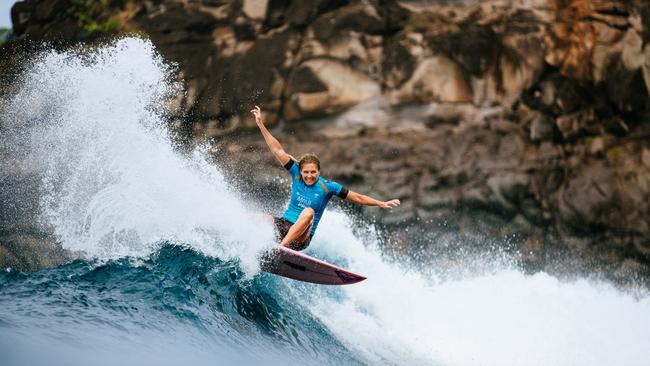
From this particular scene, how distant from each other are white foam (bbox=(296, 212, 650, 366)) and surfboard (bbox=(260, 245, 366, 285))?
2.03ft

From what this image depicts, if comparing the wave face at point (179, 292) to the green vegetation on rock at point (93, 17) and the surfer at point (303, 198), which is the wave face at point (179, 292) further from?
the green vegetation on rock at point (93, 17)

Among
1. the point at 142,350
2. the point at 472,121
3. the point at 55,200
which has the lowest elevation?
the point at 142,350

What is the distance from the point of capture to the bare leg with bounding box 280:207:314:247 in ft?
22.5

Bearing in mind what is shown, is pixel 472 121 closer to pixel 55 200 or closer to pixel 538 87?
pixel 538 87

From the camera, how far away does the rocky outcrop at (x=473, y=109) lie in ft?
47.0

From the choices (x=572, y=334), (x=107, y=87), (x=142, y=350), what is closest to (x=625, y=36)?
(x=572, y=334)

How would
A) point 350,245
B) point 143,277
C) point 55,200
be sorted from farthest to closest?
point 55,200, point 350,245, point 143,277

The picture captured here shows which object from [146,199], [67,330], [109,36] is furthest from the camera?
[109,36]

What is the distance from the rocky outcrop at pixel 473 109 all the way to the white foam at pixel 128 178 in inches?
235

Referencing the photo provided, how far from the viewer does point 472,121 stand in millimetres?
14555

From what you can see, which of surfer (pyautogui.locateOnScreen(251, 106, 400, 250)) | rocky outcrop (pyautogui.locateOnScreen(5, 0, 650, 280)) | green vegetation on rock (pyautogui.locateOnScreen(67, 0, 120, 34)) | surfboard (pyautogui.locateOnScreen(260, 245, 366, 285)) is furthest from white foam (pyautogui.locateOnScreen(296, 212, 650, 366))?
Result: green vegetation on rock (pyautogui.locateOnScreen(67, 0, 120, 34))

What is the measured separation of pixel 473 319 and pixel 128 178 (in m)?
4.86

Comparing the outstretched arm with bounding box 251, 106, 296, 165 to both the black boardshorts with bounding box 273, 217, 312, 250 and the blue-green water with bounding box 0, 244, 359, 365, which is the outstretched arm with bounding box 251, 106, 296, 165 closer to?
the black boardshorts with bounding box 273, 217, 312, 250

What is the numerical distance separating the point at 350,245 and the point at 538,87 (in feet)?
21.8
